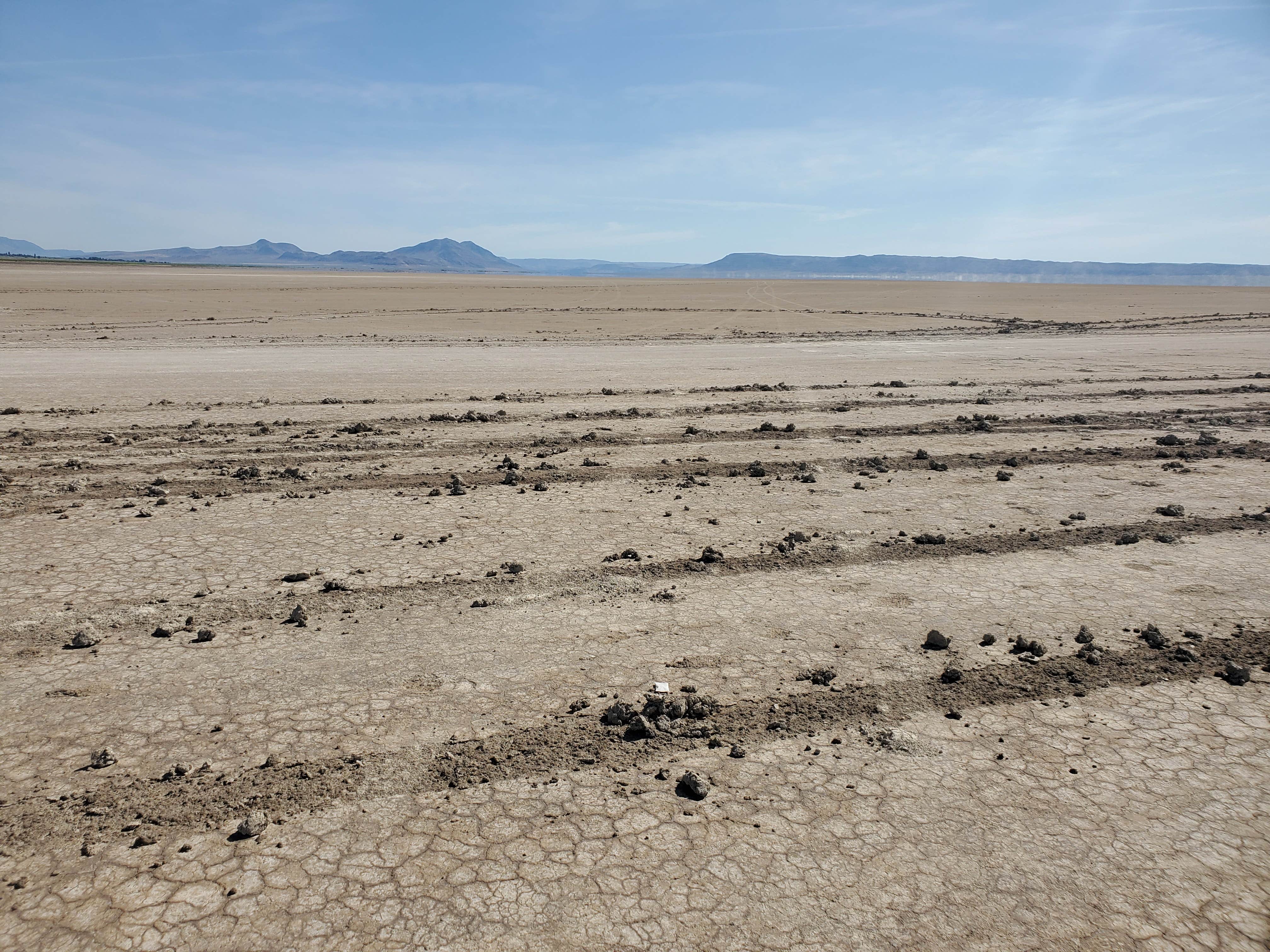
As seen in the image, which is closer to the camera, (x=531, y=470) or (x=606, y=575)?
(x=606, y=575)

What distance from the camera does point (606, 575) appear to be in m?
6.27

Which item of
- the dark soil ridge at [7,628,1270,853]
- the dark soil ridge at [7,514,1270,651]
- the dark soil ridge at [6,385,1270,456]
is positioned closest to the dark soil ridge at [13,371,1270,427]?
the dark soil ridge at [6,385,1270,456]

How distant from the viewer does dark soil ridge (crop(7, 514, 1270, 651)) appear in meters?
5.33

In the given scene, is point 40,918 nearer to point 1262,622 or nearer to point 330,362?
point 1262,622

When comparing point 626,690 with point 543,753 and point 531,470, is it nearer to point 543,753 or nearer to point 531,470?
point 543,753

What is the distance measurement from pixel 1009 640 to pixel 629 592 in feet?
8.51

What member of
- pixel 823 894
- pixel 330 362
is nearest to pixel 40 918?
pixel 823 894

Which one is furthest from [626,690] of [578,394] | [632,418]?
[578,394]

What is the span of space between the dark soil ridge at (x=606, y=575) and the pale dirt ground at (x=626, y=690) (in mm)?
44

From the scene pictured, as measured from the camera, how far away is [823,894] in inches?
121

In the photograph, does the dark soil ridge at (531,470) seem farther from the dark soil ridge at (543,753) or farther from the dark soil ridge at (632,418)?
the dark soil ridge at (543,753)

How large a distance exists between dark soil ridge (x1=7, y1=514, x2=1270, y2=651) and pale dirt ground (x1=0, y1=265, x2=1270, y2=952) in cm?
4

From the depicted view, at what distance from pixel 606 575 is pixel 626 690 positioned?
1.83 metres

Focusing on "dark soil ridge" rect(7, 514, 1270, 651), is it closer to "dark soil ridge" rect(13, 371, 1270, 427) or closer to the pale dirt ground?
the pale dirt ground
